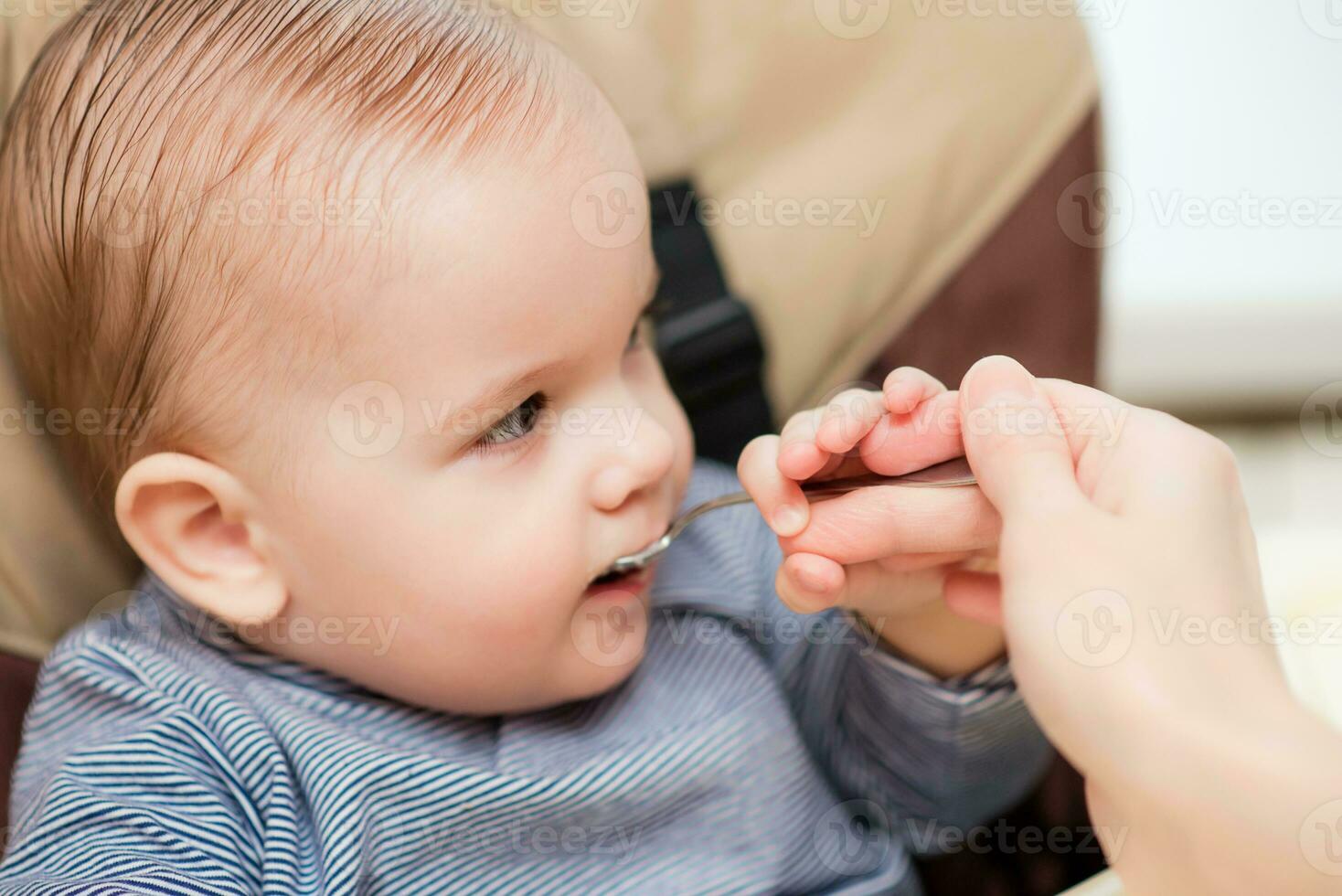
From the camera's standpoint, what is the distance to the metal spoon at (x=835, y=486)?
0.60 meters

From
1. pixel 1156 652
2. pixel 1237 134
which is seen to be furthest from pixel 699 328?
pixel 1237 134

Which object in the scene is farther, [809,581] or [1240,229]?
[1240,229]

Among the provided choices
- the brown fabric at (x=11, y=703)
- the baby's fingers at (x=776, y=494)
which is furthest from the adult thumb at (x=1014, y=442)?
the brown fabric at (x=11, y=703)

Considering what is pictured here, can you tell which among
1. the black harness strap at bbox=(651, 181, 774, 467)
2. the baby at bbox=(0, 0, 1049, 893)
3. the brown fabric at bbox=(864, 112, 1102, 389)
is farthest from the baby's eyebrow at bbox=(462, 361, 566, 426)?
the brown fabric at bbox=(864, 112, 1102, 389)

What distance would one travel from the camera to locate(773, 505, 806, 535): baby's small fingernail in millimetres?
632

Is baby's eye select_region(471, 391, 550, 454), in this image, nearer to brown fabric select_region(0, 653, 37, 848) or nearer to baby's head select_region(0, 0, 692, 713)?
baby's head select_region(0, 0, 692, 713)

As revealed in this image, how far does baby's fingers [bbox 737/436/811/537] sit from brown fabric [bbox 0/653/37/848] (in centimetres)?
53

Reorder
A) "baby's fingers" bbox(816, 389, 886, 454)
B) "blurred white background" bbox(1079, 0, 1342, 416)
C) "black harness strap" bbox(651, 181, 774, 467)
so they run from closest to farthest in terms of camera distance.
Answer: "baby's fingers" bbox(816, 389, 886, 454) < "black harness strap" bbox(651, 181, 774, 467) < "blurred white background" bbox(1079, 0, 1342, 416)

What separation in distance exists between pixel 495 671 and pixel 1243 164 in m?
1.27

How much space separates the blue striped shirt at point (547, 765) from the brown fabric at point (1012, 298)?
20 centimetres

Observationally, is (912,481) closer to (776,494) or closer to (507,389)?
(776,494)

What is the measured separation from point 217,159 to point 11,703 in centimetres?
42

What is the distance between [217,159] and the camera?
25.0 inches

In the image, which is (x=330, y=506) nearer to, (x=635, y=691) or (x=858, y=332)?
(x=635, y=691)
